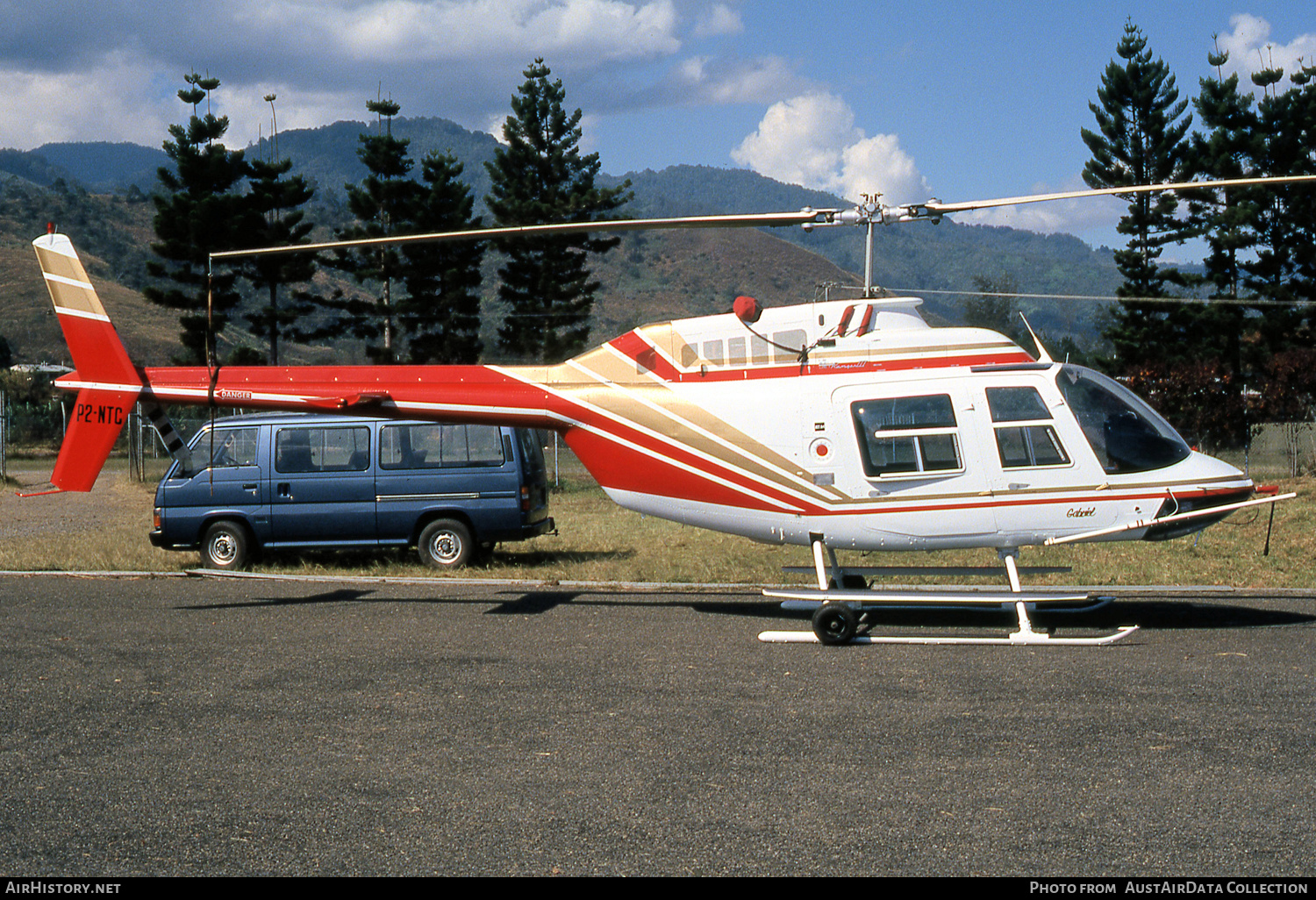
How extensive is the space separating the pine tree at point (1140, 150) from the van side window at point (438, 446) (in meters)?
33.3

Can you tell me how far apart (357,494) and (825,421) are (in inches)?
270

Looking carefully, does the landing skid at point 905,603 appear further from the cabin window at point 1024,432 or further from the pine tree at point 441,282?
the pine tree at point 441,282

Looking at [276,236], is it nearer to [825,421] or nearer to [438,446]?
[438,446]

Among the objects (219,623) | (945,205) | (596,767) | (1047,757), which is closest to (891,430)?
(945,205)

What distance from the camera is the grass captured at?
12.8m

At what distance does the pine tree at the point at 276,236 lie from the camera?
3956 cm

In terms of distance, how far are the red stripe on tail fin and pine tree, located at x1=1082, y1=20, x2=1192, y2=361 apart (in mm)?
37517

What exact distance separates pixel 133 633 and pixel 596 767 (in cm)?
575

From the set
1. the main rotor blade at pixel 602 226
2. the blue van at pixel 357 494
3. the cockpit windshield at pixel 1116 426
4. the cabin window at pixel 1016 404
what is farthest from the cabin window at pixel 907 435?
the blue van at pixel 357 494

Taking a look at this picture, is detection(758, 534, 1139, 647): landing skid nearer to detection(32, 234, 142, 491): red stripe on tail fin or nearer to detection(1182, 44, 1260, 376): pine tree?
detection(32, 234, 142, 491): red stripe on tail fin

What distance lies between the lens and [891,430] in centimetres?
977

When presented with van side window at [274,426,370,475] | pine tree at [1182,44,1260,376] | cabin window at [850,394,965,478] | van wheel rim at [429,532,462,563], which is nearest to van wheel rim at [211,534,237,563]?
van side window at [274,426,370,475]

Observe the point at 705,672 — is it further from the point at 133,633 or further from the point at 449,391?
the point at 133,633

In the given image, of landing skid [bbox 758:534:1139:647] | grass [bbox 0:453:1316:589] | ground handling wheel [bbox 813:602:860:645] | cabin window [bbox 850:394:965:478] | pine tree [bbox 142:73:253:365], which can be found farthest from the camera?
pine tree [bbox 142:73:253:365]
